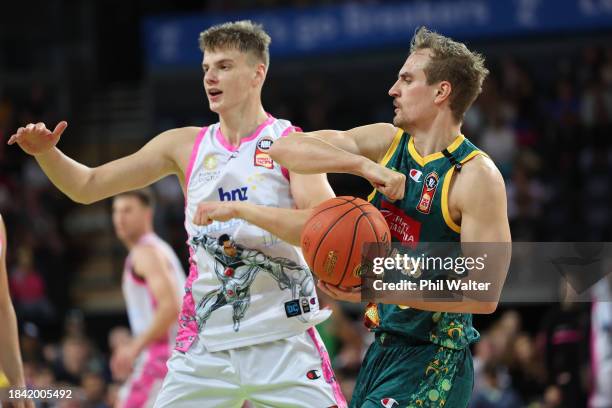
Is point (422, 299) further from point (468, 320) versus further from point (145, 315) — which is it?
point (145, 315)

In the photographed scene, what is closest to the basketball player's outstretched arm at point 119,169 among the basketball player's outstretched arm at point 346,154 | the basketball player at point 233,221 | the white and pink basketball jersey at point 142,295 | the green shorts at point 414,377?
the basketball player at point 233,221

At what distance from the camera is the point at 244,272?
4914 millimetres

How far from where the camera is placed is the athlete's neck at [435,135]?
15.3ft

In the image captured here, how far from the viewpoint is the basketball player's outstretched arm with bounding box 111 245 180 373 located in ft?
22.8

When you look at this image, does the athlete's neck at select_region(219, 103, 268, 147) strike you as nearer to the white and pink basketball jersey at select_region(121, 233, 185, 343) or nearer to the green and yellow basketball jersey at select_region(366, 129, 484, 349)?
the green and yellow basketball jersey at select_region(366, 129, 484, 349)

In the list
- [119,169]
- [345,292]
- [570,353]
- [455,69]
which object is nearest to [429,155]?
[455,69]

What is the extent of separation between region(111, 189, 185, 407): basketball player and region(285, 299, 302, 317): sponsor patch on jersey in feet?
7.38

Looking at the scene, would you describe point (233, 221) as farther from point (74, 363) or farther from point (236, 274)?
point (74, 363)

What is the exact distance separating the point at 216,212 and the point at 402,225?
83 cm

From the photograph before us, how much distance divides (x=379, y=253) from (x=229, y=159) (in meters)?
1.08

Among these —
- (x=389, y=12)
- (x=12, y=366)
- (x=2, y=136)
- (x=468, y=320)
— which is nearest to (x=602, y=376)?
(x=468, y=320)

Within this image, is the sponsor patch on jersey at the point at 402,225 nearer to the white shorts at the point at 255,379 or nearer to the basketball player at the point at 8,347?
the white shorts at the point at 255,379

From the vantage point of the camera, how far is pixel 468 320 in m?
4.62

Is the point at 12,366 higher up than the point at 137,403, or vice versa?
the point at 12,366
